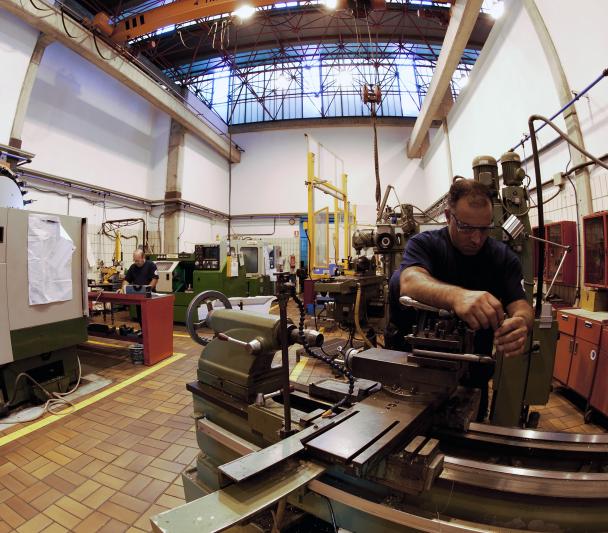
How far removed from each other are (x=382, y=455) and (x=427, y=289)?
1.85ft

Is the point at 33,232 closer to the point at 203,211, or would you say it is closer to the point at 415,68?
the point at 203,211

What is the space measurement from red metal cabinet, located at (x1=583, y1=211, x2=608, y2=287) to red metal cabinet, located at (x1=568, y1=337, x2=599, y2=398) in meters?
0.51

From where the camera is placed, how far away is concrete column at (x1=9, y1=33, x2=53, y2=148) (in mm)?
4504

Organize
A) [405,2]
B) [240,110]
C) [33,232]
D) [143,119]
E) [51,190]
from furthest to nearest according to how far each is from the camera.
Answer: [240,110], [143,119], [405,2], [51,190], [33,232]

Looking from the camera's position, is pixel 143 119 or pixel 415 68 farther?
pixel 415 68

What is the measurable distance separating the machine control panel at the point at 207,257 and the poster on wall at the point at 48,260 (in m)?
2.71

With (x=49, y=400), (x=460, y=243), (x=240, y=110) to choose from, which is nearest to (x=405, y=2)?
(x=240, y=110)

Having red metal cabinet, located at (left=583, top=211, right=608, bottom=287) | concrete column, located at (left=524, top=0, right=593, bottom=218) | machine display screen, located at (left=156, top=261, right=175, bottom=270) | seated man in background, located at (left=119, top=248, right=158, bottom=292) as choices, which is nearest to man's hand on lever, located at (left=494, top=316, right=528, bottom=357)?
red metal cabinet, located at (left=583, top=211, right=608, bottom=287)

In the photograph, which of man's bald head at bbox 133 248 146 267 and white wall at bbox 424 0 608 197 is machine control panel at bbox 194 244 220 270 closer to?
man's bald head at bbox 133 248 146 267

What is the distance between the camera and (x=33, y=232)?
7.83ft

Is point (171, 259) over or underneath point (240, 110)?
underneath

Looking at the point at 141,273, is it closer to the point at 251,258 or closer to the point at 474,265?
the point at 251,258

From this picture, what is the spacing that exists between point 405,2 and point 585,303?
7.39 m

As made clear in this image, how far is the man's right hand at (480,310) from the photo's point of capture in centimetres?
83
